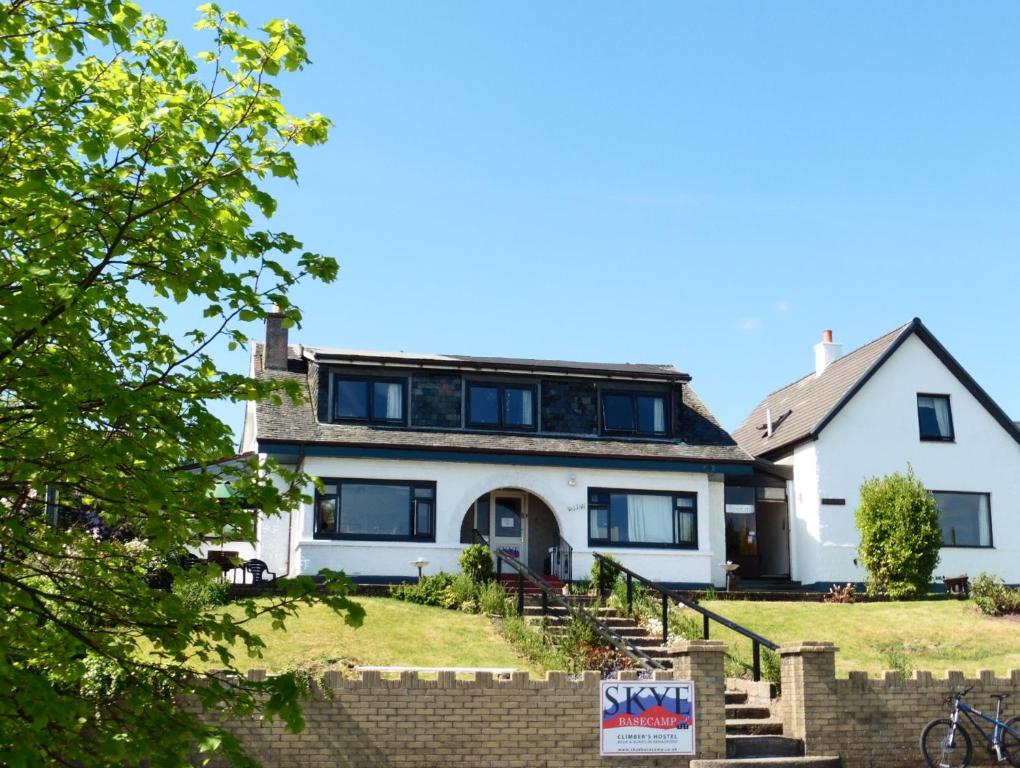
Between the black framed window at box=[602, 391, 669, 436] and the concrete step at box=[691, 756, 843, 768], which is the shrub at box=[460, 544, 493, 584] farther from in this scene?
the concrete step at box=[691, 756, 843, 768]

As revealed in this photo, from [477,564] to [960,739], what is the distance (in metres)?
10.9

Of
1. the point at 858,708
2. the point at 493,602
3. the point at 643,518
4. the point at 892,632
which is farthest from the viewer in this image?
the point at 643,518

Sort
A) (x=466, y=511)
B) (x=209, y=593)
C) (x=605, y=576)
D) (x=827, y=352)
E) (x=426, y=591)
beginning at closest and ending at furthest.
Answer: (x=209, y=593)
(x=426, y=591)
(x=605, y=576)
(x=466, y=511)
(x=827, y=352)

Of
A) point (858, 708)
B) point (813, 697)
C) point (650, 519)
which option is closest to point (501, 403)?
point (650, 519)

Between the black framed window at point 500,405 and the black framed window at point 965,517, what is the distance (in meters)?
10.6

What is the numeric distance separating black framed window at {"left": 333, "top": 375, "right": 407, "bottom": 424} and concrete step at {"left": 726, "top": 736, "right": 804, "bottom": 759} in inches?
545

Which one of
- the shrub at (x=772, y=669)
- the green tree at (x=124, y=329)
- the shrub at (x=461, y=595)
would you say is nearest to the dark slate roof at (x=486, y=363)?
the shrub at (x=461, y=595)

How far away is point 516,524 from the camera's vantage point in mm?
29672

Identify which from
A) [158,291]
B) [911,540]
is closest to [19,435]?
[158,291]

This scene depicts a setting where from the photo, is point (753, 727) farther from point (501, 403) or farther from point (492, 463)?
point (501, 403)

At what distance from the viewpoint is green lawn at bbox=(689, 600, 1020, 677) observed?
22109 millimetres

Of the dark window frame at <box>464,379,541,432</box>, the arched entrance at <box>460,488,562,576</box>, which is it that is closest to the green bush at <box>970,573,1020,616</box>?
the arched entrance at <box>460,488,562,576</box>

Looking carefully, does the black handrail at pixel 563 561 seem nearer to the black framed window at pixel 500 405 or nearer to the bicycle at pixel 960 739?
the black framed window at pixel 500 405

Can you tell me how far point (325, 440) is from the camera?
26828mm
